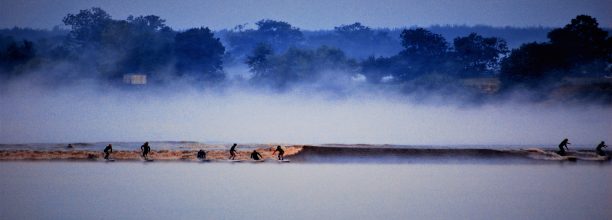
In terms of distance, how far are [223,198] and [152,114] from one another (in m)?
25.9

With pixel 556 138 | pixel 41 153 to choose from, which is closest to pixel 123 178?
pixel 41 153

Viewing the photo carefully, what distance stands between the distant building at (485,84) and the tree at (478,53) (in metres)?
0.64

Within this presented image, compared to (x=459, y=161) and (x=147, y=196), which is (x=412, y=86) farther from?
(x=147, y=196)

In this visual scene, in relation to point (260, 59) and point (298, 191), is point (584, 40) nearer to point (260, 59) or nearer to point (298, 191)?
point (260, 59)

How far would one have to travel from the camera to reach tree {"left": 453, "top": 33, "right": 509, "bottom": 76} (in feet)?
172

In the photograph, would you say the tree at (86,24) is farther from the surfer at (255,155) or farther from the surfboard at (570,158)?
the surfboard at (570,158)

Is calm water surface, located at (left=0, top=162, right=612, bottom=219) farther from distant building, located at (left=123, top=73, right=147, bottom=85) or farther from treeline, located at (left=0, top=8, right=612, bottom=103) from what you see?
distant building, located at (left=123, top=73, right=147, bottom=85)

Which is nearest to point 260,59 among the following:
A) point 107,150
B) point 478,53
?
point 478,53

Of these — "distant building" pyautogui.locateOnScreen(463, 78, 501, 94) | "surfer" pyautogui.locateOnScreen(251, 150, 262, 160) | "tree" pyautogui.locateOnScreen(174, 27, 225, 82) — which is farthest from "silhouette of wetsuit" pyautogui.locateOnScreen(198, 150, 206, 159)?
"tree" pyautogui.locateOnScreen(174, 27, 225, 82)

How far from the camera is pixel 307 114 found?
46.1 metres

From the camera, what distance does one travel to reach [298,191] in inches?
808

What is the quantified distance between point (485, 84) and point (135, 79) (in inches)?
832

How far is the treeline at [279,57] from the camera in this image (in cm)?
4834

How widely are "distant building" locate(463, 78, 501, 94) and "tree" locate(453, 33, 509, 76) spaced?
0.64 metres
